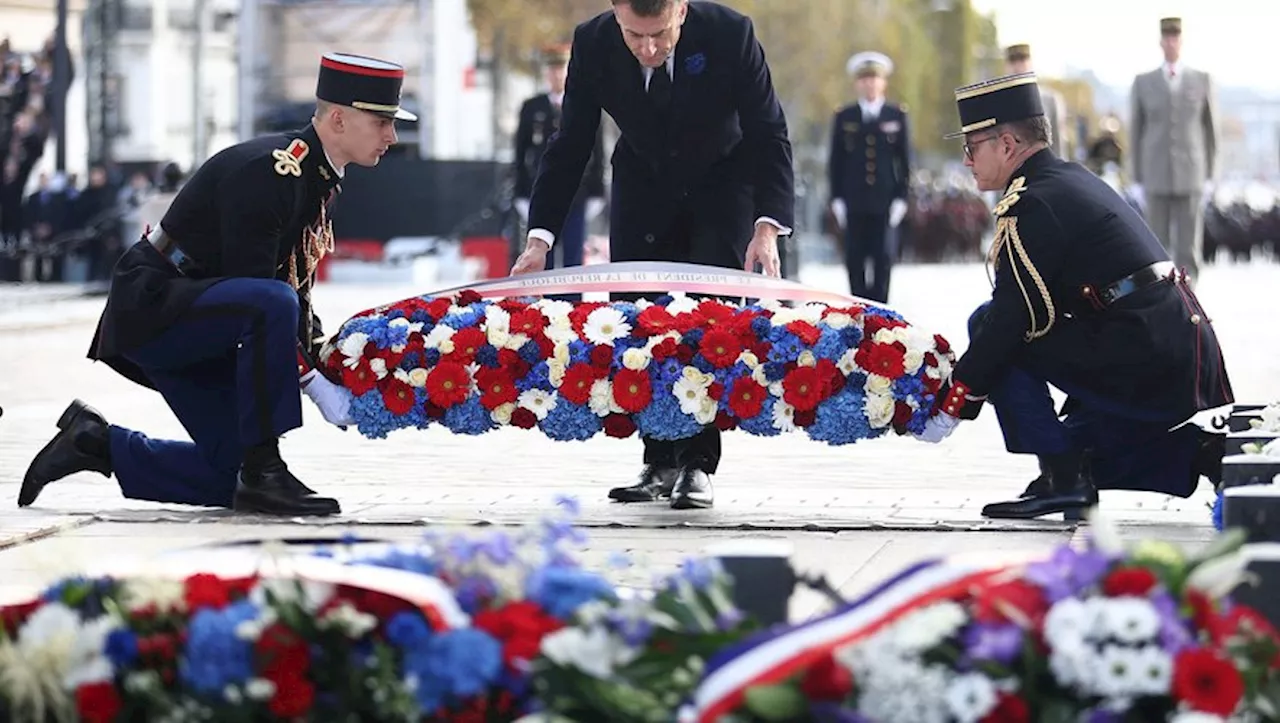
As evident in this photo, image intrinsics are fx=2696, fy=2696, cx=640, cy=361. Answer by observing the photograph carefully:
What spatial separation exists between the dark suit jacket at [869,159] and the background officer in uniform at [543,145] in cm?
181

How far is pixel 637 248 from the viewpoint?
9.14 metres

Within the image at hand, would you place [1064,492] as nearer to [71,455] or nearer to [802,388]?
[802,388]

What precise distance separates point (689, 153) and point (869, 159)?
36.6 feet

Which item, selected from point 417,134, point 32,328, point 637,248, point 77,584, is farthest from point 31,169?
point 77,584

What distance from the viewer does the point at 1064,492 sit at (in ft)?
26.6

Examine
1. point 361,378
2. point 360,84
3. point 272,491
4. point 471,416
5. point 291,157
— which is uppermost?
point 360,84

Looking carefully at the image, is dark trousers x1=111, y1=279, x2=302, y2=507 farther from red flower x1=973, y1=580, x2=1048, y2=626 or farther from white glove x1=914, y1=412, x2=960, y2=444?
red flower x1=973, y1=580, x2=1048, y2=626

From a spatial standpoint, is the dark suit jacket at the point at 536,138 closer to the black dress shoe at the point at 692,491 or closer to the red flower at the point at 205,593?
the black dress shoe at the point at 692,491

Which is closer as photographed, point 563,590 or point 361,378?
point 563,590

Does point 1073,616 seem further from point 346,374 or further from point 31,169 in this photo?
point 31,169

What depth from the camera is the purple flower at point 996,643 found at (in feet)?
11.1

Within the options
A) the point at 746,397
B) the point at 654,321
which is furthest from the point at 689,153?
the point at 746,397

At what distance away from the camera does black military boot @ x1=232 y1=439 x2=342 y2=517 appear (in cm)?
823

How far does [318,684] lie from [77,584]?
0.49 meters
